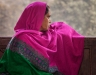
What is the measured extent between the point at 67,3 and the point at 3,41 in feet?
2.19

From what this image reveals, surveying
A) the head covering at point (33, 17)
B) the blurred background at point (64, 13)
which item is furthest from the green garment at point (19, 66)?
the blurred background at point (64, 13)

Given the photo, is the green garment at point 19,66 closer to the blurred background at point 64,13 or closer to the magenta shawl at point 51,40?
the magenta shawl at point 51,40

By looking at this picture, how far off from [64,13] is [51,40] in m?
0.44

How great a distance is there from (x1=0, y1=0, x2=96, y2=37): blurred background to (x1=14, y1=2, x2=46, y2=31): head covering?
14.1 inches

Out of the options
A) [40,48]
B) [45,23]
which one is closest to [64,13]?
[45,23]

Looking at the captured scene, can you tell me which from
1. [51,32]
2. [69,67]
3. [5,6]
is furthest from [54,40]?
[5,6]

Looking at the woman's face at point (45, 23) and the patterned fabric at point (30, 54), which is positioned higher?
the woman's face at point (45, 23)

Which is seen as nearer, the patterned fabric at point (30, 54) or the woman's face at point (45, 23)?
the patterned fabric at point (30, 54)

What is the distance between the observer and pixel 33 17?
136 centimetres

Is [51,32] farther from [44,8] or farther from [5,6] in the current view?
[5,6]

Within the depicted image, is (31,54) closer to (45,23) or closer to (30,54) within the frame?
(30,54)

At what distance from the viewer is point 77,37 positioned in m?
1.45

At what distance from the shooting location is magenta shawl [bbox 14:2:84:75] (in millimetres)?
1309

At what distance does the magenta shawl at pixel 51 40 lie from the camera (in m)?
1.31
